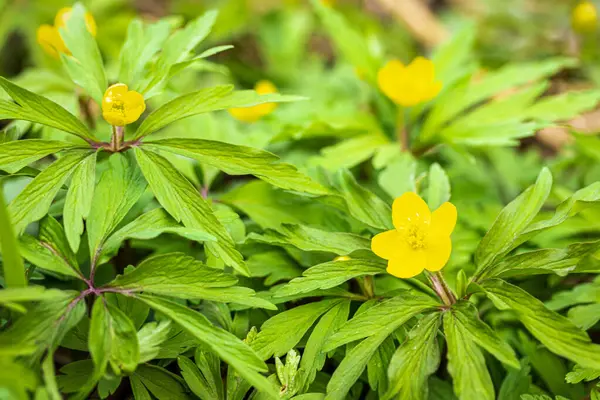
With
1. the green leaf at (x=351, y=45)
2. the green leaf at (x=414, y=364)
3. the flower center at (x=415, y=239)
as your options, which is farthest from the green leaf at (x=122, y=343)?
the green leaf at (x=351, y=45)

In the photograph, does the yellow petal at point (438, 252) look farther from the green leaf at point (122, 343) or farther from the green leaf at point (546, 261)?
the green leaf at point (122, 343)

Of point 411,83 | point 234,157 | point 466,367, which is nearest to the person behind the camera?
point 466,367

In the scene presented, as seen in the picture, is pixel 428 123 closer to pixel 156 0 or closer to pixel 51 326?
pixel 51 326

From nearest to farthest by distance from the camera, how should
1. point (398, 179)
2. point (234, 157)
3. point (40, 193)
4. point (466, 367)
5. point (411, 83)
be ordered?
point (466, 367)
point (40, 193)
point (234, 157)
point (398, 179)
point (411, 83)

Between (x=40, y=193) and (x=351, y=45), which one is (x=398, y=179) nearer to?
(x=351, y=45)

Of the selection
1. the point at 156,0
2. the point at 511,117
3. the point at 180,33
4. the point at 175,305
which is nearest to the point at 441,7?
the point at 156,0

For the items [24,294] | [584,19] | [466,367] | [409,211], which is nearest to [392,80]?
[409,211]

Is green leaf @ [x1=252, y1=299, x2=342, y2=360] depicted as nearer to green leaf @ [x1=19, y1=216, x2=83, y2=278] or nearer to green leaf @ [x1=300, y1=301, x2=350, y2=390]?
green leaf @ [x1=300, y1=301, x2=350, y2=390]
